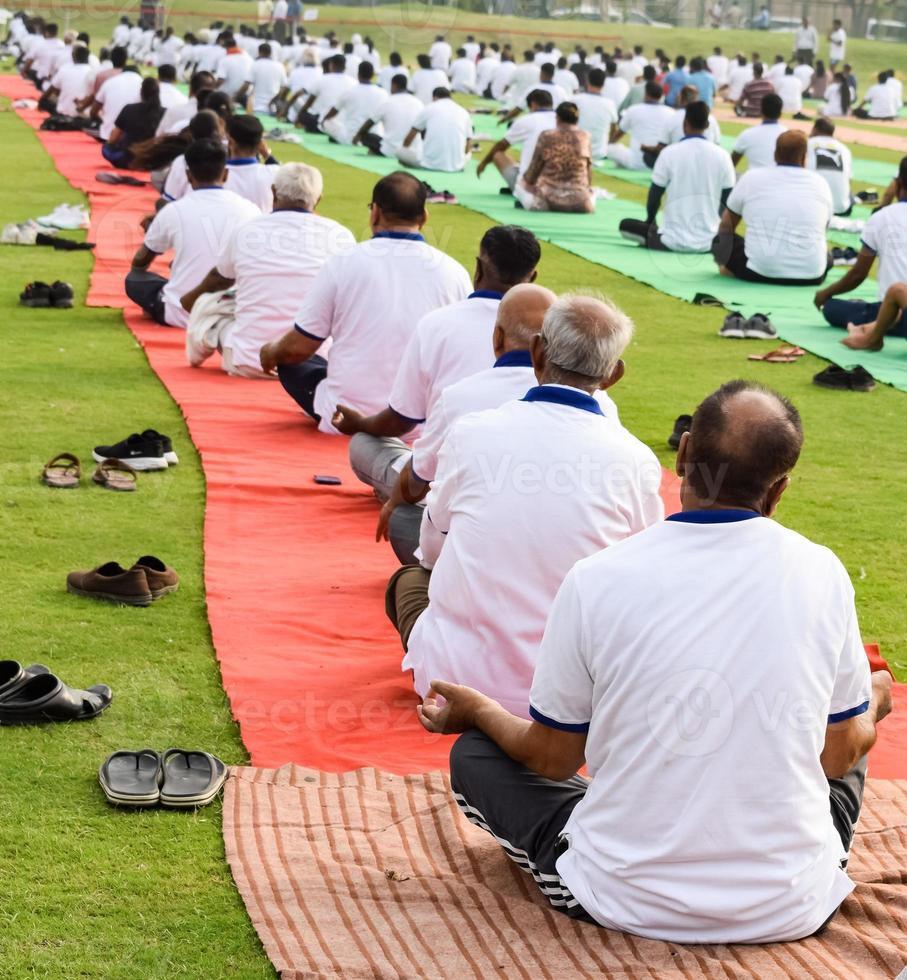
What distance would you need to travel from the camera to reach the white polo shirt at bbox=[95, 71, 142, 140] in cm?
→ 1916

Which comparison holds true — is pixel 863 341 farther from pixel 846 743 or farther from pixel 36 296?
pixel 846 743

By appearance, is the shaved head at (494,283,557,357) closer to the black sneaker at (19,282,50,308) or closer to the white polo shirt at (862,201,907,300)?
the white polo shirt at (862,201,907,300)

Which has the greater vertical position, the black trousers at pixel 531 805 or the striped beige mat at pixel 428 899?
the black trousers at pixel 531 805

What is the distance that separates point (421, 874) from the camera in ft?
11.6

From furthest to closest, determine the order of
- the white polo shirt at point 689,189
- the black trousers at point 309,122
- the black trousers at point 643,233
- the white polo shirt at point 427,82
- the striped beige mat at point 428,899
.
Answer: the white polo shirt at point 427,82
the black trousers at point 309,122
the black trousers at point 643,233
the white polo shirt at point 689,189
the striped beige mat at point 428,899

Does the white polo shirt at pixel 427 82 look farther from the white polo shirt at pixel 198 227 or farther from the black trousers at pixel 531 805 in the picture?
the black trousers at pixel 531 805

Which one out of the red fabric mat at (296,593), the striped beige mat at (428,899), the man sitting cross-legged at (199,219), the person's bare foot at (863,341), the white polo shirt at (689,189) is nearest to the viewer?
the striped beige mat at (428,899)

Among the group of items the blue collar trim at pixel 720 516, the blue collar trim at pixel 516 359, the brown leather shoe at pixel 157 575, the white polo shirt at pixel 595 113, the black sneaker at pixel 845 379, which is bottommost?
the white polo shirt at pixel 595 113

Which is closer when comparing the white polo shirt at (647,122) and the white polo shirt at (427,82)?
the white polo shirt at (647,122)

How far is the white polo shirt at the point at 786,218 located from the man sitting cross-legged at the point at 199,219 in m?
4.53

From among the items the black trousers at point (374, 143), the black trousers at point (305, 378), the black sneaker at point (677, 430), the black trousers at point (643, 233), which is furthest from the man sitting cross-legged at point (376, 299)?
the black trousers at point (374, 143)

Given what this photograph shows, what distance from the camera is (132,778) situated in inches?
154

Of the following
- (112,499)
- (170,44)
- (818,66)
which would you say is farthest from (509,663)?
(818,66)

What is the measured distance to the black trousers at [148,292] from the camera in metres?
9.93
